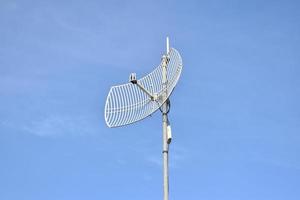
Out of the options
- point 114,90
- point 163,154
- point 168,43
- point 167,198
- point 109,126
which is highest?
point 168,43

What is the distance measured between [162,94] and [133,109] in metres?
1.28

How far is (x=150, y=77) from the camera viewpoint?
1719 cm

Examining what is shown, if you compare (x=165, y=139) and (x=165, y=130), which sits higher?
(x=165, y=130)

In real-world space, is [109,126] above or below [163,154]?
above

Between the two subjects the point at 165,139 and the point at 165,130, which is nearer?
the point at 165,139

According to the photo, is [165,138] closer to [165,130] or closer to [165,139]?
[165,139]

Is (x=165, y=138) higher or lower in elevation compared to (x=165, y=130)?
lower

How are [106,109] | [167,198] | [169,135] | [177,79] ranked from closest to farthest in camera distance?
1. [167,198]
2. [169,135]
3. [177,79]
4. [106,109]

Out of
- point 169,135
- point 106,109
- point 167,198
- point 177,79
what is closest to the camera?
point 167,198

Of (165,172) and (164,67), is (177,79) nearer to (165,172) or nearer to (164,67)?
(164,67)

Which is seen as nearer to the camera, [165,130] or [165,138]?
[165,138]

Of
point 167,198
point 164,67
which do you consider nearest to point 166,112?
point 164,67

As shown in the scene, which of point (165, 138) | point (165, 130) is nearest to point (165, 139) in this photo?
point (165, 138)

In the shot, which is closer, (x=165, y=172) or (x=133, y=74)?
(x=165, y=172)
